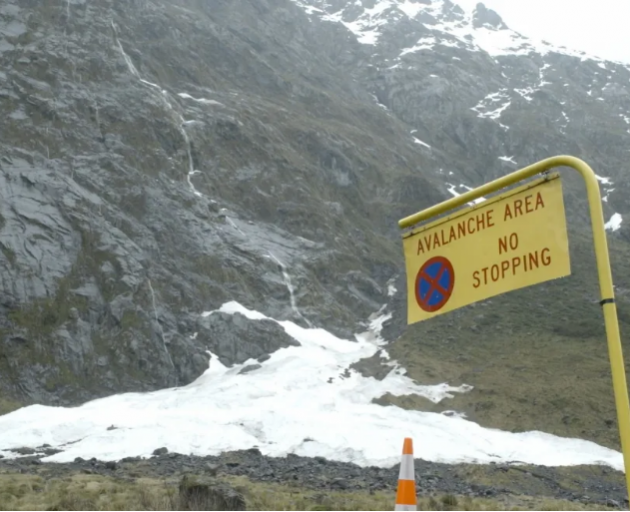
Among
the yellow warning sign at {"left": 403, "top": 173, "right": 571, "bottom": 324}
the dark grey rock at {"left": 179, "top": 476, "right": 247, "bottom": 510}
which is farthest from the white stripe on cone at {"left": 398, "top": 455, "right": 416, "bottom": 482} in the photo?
the dark grey rock at {"left": 179, "top": 476, "right": 247, "bottom": 510}

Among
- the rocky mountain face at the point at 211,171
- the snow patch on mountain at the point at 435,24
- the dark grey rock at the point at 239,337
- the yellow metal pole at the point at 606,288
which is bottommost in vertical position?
the yellow metal pole at the point at 606,288

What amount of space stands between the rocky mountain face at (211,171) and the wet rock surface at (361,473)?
46.8 feet

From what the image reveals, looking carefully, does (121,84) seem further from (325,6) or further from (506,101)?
(325,6)

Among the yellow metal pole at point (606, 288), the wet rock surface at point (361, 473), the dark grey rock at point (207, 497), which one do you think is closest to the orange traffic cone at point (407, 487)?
the yellow metal pole at point (606, 288)

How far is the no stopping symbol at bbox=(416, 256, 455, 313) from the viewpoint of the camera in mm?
4535

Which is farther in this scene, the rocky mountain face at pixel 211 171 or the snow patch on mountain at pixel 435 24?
the snow patch on mountain at pixel 435 24

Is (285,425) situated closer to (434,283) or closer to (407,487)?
(407,487)

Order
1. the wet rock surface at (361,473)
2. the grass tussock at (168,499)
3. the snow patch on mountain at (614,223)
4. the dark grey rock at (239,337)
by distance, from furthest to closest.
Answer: the snow patch on mountain at (614,223) → the dark grey rock at (239,337) → the wet rock surface at (361,473) → the grass tussock at (168,499)

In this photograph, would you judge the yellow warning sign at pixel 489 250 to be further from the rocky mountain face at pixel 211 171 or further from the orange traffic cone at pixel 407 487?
the rocky mountain face at pixel 211 171

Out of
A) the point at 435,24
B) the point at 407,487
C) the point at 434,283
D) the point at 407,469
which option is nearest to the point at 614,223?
the point at 435,24

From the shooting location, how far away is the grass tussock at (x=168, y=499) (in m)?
11.8

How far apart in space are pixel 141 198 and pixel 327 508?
134ft

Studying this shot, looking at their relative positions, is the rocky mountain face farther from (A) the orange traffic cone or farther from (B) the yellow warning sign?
(B) the yellow warning sign

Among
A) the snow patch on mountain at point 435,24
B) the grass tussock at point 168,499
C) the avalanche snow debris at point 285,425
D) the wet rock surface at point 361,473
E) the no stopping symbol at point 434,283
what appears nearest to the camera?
the no stopping symbol at point 434,283
